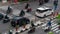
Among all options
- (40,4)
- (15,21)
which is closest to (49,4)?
(40,4)

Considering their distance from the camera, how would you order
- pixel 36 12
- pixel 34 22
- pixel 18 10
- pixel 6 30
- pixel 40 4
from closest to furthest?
pixel 6 30 < pixel 34 22 < pixel 36 12 < pixel 18 10 < pixel 40 4

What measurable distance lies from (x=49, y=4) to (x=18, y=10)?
291 inches

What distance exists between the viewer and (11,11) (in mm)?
41188

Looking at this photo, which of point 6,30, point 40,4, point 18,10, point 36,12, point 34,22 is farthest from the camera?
point 40,4

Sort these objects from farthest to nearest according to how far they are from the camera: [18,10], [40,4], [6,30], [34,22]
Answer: [40,4], [18,10], [34,22], [6,30]

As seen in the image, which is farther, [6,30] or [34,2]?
Answer: [34,2]

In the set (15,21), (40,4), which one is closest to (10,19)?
(15,21)

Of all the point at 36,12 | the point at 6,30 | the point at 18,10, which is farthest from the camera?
the point at 18,10

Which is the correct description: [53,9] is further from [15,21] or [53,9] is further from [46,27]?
[15,21]

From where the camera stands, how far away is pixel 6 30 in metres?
34.2

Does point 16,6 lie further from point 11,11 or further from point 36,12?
point 36,12

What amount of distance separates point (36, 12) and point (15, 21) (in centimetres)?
621

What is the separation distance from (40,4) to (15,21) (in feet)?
38.7

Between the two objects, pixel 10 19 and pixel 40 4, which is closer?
pixel 10 19
